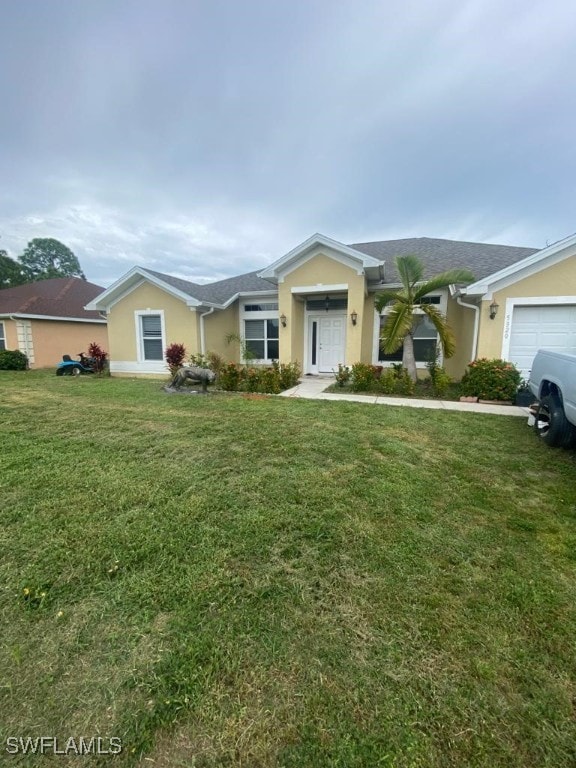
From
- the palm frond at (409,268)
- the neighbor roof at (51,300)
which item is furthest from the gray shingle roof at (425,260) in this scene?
the neighbor roof at (51,300)

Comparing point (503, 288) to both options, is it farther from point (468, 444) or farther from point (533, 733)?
point (533, 733)

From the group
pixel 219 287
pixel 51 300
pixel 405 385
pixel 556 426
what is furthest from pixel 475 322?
pixel 51 300

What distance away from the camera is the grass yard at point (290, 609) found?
1.43 m

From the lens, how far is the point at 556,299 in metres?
8.45

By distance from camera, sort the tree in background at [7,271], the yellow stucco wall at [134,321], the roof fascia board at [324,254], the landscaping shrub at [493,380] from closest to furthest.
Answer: the landscaping shrub at [493,380]
the roof fascia board at [324,254]
the yellow stucco wall at [134,321]
the tree in background at [7,271]

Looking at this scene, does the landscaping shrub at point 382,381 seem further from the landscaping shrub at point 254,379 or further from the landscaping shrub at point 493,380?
the landscaping shrub at point 254,379

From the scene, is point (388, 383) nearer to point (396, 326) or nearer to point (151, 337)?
point (396, 326)

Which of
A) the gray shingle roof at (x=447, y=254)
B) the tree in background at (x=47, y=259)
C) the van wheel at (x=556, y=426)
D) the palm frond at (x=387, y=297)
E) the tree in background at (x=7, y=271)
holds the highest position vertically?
the tree in background at (x=47, y=259)

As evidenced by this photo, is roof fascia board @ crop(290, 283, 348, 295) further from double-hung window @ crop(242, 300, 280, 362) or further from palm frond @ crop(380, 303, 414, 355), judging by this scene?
palm frond @ crop(380, 303, 414, 355)

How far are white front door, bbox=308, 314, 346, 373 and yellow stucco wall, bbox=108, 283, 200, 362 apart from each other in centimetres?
440

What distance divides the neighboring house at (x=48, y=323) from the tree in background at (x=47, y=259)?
91.1ft

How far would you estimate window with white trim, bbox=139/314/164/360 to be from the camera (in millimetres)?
12617

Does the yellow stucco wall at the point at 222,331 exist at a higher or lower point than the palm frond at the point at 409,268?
lower

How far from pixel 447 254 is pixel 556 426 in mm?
10195
